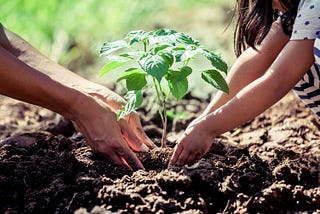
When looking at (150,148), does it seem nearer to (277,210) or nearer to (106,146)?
(106,146)

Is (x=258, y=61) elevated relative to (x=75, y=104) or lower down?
lower down

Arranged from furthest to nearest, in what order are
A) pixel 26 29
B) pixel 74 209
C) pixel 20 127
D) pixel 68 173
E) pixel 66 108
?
pixel 26 29 → pixel 20 127 → pixel 66 108 → pixel 68 173 → pixel 74 209

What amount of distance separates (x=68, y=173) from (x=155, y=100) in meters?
1.64

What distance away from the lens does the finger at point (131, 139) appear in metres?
2.71

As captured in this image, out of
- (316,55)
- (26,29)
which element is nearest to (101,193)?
(316,55)

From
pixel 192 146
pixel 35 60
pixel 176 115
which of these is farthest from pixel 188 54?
pixel 176 115

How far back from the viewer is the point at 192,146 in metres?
2.54

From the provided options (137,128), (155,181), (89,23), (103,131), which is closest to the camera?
(155,181)

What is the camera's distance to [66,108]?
2639 millimetres

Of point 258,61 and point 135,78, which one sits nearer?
point 135,78

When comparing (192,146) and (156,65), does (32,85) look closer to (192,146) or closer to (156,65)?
(156,65)

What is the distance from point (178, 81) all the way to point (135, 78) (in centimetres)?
14

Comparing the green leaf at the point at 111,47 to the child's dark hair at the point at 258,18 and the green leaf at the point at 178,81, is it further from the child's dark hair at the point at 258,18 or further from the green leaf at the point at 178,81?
the child's dark hair at the point at 258,18

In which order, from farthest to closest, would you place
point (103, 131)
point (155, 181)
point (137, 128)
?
point (137, 128) < point (103, 131) < point (155, 181)
